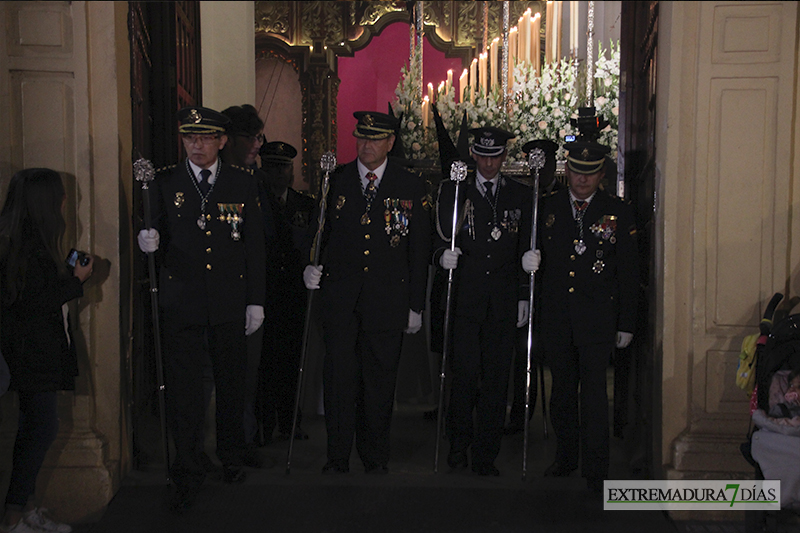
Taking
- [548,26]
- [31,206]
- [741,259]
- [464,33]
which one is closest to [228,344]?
[31,206]

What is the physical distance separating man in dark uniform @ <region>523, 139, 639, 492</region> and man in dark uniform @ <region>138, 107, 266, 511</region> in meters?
1.40

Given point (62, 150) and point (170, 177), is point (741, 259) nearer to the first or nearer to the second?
point (170, 177)

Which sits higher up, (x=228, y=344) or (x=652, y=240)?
(x=652, y=240)

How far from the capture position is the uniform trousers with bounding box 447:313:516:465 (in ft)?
13.5


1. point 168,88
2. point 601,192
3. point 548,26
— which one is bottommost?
Result: point 601,192

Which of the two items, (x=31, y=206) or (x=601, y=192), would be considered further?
(x=601, y=192)

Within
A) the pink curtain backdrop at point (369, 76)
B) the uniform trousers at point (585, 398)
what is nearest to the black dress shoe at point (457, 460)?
the uniform trousers at point (585, 398)

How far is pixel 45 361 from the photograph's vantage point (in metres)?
3.35

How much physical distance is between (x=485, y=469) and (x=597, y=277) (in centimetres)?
114

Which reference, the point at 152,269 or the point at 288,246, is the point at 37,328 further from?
the point at 288,246

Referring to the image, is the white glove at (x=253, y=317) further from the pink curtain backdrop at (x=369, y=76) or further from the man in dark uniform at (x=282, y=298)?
the pink curtain backdrop at (x=369, y=76)

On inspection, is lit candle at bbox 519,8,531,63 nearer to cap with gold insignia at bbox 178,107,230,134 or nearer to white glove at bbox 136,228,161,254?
cap with gold insignia at bbox 178,107,230,134

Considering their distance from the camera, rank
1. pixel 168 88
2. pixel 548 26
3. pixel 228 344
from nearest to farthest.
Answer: pixel 228 344 → pixel 168 88 → pixel 548 26

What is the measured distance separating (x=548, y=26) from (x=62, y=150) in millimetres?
3914
